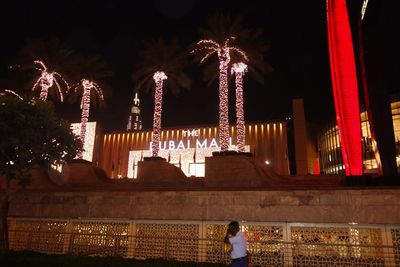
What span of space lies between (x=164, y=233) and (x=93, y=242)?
132 inches

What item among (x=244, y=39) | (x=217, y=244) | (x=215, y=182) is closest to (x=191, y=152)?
(x=244, y=39)

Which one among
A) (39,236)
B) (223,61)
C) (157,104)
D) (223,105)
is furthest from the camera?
(157,104)

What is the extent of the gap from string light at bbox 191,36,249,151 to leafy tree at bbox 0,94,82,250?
13710 mm

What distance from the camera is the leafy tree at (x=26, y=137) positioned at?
15.2 m

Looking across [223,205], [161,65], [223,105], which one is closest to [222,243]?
[223,205]

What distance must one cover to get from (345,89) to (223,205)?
894 centimetres

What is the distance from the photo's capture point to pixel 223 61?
29078 millimetres

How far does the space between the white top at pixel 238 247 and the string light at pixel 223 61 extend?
18.4 metres

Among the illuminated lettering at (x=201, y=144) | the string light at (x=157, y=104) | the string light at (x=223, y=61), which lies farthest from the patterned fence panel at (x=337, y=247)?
the illuminated lettering at (x=201, y=144)

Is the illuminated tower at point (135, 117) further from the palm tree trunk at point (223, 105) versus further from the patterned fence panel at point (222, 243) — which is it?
the patterned fence panel at point (222, 243)

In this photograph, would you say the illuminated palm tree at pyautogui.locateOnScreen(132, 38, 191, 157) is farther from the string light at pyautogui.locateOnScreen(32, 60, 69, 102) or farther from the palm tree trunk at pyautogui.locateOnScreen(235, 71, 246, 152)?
the string light at pyautogui.locateOnScreen(32, 60, 69, 102)

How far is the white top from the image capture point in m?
8.25

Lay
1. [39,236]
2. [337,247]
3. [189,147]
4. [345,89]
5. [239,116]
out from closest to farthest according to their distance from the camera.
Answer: [337,247] < [39,236] < [345,89] < [239,116] < [189,147]

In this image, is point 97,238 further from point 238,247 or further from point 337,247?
point 337,247
